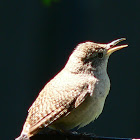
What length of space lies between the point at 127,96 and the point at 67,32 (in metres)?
1.79

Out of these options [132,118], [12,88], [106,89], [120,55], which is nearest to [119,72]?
[120,55]

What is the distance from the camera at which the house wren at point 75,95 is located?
4.93m

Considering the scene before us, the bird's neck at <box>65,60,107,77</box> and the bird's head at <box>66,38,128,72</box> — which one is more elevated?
the bird's head at <box>66,38,128,72</box>

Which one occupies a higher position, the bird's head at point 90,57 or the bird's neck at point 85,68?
the bird's head at point 90,57

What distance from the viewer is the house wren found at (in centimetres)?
493

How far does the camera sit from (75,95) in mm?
5117

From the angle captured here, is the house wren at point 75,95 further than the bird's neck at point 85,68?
No

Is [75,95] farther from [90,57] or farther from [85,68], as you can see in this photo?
[90,57]

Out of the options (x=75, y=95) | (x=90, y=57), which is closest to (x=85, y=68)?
(x=90, y=57)

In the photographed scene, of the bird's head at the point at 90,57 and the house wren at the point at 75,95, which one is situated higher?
the bird's head at the point at 90,57

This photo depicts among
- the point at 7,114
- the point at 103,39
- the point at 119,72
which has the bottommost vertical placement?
the point at 7,114

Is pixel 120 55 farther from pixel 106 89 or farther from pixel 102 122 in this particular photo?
pixel 106 89

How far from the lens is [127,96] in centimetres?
926

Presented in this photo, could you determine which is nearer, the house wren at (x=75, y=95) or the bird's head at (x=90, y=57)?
the house wren at (x=75, y=95)
